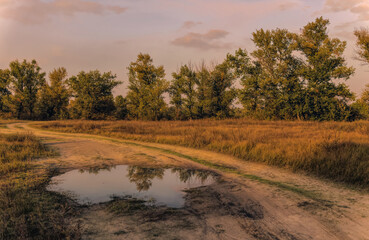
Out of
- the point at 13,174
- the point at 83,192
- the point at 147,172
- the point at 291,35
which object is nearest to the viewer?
the point at 83,192

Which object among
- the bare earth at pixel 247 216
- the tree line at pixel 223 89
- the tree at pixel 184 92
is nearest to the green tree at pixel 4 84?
the tree line at pixel 223 89

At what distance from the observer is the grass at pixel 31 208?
126 inches

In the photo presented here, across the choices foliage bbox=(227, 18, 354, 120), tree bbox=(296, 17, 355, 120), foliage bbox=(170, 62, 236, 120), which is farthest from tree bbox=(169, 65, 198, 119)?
tree bbox=(296, 17, 355, 120)

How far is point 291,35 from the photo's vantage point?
36.2 m

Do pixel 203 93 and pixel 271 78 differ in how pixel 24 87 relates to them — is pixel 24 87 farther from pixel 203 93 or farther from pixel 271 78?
pixel 271 78

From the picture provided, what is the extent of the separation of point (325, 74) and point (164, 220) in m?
35.9

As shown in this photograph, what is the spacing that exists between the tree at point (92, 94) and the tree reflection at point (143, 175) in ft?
142

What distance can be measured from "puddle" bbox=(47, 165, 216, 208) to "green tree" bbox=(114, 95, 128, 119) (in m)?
45.6

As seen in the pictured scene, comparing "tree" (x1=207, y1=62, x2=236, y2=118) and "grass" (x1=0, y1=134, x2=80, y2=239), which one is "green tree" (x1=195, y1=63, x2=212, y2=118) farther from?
"grass" (x1=0, y1=134, x2=80, y2=239)

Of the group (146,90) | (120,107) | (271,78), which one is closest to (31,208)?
(271,78)

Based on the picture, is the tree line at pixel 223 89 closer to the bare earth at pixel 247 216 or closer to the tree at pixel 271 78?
the tree at pixel 271 78

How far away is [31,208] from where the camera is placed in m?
4.10

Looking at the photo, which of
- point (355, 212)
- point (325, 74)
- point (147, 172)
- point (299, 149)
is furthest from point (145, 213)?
point (325, 74)

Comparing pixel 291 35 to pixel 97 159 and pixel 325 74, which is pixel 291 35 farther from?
pixel 97 159
